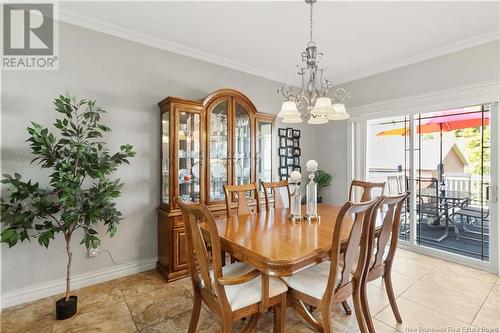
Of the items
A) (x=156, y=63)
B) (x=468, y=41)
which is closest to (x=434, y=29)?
(x=468, y=41)

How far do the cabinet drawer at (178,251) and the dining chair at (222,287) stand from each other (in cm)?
106

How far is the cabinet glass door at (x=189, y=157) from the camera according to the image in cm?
289

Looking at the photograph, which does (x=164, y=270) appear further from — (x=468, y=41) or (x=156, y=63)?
(x=468, y=41)

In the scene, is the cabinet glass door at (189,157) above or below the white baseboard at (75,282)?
above

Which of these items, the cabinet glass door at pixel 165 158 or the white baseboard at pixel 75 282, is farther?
the cabinet glass door at pixel 165 158

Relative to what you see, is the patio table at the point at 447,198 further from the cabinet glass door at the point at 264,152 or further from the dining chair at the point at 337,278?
the dining chair at the point at 337,278

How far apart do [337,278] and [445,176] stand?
9.55 ft

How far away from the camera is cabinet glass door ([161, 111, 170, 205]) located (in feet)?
9.37

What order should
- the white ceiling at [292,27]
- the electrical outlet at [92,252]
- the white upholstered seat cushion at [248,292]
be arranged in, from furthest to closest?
the electrical outlet at [92,252], the white ceiling at [292,27], the white upholstered seat cushion at [248,292]

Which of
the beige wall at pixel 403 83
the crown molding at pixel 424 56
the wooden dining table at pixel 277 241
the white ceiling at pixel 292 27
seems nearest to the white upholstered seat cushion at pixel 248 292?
the wooden dining table at pixel 277 241

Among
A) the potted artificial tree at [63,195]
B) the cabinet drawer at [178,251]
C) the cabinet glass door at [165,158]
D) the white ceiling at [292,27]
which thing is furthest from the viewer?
the cabinet glass door at [165,158]

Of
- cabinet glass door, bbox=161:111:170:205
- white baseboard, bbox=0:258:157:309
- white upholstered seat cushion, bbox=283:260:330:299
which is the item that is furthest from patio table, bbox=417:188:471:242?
white baseboard, bbox=0:258:157:309

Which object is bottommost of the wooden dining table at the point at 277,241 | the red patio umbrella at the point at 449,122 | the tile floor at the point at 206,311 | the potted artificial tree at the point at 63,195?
the tile floor at the point at 206,311

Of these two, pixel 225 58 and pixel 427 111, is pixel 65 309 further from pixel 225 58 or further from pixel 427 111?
pixel 427 111
